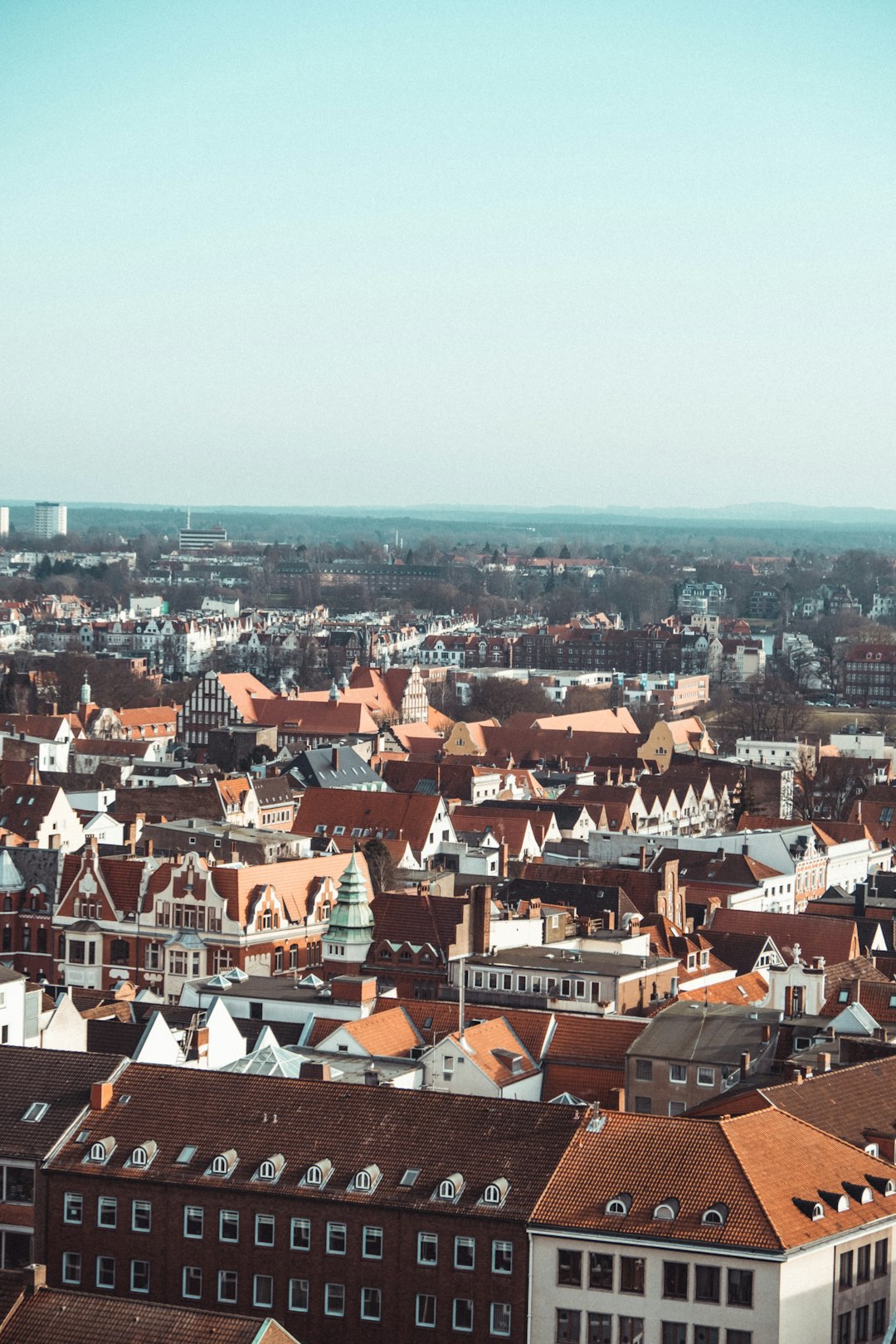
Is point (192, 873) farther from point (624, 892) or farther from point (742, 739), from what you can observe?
point (742, 739)

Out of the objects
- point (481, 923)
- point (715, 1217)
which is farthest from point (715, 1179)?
point (481, 923)

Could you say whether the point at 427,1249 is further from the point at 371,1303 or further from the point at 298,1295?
the point at 298,1295

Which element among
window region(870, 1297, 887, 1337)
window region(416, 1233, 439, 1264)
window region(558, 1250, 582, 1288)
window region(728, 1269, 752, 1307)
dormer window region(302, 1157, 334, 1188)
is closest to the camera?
window region(728, 1269, 752, 1307)

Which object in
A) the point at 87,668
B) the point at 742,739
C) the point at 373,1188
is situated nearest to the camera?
the point at 373,1188

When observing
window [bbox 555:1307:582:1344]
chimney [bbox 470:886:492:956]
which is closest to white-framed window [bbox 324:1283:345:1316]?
window [bbox 555:1307:582:1344]

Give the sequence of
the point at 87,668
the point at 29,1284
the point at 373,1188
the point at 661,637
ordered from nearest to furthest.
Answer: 1. the point at 29,1284
2. the point at 373,1188
3. the point at 87,668
4. the point at 661,637

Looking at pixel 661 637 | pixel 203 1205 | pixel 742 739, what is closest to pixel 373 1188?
pixel 203 1205

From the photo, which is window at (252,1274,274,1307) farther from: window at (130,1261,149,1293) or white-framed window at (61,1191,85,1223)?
white-framed window at (61,1191,85,1223)
